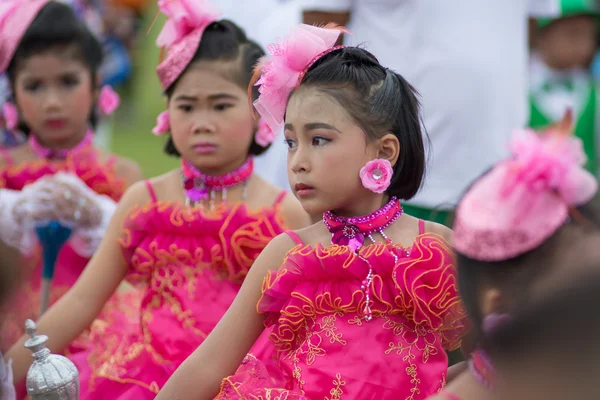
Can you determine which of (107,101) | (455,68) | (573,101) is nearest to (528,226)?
(455,68)

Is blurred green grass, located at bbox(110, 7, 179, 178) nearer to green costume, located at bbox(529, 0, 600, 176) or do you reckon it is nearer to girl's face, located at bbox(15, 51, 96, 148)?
green costume, located at bbox(529, 0, 600, 176)

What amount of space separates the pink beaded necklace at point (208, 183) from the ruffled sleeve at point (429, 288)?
1095 millimetres

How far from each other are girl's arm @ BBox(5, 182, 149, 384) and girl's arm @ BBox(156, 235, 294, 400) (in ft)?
2.72

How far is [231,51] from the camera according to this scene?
12.0ft

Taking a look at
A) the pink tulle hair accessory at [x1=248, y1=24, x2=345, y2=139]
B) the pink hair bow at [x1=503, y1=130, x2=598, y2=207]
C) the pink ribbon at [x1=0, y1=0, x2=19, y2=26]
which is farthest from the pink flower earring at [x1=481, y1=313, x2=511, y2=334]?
the pink ribbon at [x1=0, y1=0, x2=19, y2=26]

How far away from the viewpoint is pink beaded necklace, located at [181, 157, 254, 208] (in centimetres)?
364

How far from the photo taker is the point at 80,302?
3.59 meters

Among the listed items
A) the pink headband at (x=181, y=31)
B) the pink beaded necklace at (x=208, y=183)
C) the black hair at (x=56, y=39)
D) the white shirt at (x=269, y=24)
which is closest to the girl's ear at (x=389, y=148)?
the pink beaded necklace at (x=208, y=183)

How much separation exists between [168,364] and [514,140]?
5.58 feet

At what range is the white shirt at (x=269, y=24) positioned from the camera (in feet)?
16.9

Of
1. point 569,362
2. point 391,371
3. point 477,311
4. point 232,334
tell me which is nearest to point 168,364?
point 232,334

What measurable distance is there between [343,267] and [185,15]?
54.7 inches

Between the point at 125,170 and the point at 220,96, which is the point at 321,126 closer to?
the point at 220,96

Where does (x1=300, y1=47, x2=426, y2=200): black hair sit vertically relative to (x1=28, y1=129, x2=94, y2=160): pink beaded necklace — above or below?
below
